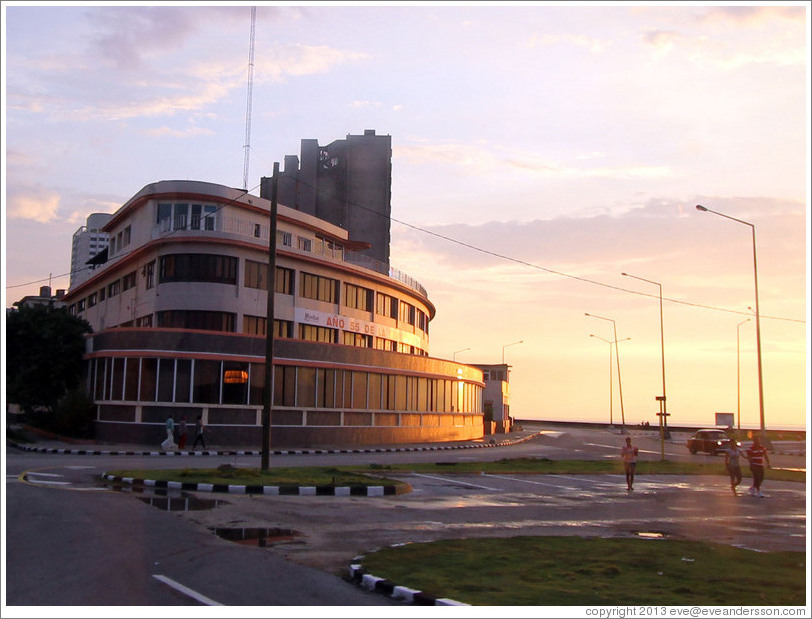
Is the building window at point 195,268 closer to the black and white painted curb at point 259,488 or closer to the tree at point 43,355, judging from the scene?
the tree at point 43,355

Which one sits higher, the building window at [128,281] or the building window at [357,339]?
the building window at [128,281]

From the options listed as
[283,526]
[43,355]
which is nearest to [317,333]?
[43,355]

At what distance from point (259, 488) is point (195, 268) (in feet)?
86.3

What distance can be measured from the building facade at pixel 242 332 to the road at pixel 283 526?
Result: 1153 cm

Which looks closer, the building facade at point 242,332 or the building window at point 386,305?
→ the building facade at point 242,332

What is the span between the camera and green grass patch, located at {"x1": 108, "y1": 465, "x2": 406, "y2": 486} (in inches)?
747

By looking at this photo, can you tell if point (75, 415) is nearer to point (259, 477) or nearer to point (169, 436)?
point (169, 436)

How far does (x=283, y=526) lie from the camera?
13055 millimetres

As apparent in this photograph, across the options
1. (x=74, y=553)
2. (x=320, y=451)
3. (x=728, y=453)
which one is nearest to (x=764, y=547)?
(x=74, y=553)

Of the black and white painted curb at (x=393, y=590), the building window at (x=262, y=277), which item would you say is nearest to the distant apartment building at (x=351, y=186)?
the building window at (x=262, y=277)

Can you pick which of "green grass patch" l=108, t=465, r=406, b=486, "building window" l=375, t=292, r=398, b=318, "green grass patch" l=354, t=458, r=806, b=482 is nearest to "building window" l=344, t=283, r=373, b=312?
"building window" l=375, t=292, r=398, b=318

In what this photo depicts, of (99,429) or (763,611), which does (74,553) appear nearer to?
(763,611)

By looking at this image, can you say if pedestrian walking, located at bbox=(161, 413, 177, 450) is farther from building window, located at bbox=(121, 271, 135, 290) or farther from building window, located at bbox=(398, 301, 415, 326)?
building window, located at bbox=(398, 301, 415, 326)

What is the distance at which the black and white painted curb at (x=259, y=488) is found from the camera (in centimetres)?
1812
